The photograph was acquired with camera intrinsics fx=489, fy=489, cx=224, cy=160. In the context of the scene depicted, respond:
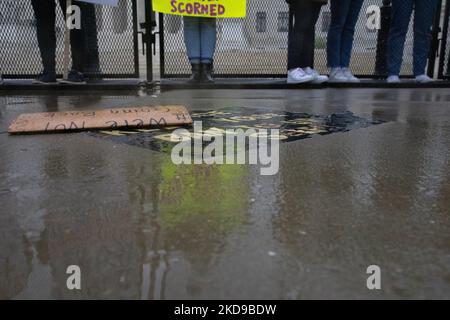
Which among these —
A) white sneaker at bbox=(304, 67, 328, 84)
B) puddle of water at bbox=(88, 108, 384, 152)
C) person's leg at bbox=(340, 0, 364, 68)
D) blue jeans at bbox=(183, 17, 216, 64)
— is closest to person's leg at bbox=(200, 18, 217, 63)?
blue jeans at bbox=(183, 17, 216, 64)

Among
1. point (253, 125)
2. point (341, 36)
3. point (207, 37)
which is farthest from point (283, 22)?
point (253, 125)

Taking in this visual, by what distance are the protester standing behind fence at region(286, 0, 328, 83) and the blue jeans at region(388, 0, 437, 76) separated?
0.94 meters

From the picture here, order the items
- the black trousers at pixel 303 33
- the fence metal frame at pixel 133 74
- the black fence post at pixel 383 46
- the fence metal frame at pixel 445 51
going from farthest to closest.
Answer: the black fence post at pixel 383 46 → the fence metal frame at pixel 445 51 → the fence metal frame at pixel 133 74 → the black trousers at pixel 303 33

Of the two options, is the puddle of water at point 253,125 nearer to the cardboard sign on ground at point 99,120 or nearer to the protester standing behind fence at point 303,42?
the cardboard sign on ground at point 99,120

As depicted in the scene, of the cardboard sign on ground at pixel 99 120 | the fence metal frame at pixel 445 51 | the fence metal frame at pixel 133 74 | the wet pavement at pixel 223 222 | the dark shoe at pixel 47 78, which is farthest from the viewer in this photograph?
the fence metal frame at pixel 445 51

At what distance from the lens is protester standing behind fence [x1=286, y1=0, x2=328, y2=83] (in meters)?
5.41

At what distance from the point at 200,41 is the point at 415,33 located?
2587mm

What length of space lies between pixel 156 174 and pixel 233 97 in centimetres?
282

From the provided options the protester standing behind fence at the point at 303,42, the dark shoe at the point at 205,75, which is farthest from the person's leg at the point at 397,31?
the dark shoe at the point at 205,75

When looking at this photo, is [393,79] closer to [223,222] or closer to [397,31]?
[397,31]

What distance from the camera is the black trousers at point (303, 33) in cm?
541

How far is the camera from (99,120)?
2.69m

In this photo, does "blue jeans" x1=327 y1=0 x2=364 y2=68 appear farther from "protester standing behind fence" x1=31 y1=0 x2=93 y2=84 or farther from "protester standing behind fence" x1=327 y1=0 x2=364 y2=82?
"protester standing behind fence" x1=31 y1=0 x2=93 y2=84

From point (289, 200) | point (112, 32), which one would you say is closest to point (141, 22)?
point (112, 32)
